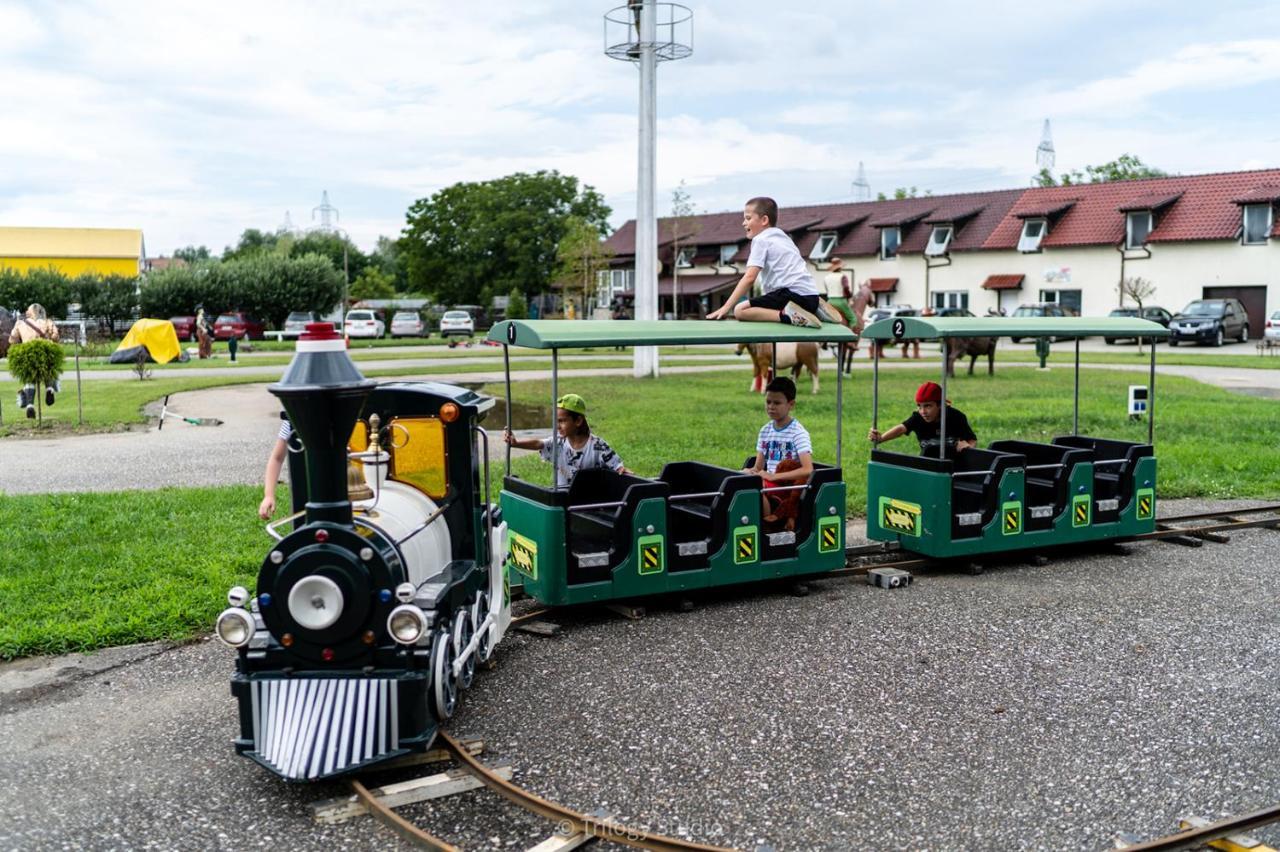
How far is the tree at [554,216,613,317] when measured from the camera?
6206 cm

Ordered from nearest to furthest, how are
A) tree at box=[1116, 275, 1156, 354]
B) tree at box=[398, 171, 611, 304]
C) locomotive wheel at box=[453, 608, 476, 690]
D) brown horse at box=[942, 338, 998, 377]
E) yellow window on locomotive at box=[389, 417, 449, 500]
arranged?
locomotive wheel at box=[453, 608, 476, 690], yellow window on locomotive at box=[389, 417, 449, 500], brown horse at box=[942, 338, 998, 377], tree at box=[1116, 275, 1156, 354], tree at box=[398, 171, 611, 304]

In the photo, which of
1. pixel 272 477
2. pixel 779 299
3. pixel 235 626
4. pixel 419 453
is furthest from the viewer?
pixel 779 299

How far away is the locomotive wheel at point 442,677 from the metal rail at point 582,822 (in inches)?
12.6

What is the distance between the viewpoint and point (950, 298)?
55.1m

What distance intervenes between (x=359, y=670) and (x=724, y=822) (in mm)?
1796

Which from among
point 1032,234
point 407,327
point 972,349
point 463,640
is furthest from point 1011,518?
point 407,327

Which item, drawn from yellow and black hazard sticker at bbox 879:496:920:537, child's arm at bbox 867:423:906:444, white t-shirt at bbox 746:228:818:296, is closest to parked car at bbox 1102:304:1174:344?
child's arm at bbox 867:423:906:444

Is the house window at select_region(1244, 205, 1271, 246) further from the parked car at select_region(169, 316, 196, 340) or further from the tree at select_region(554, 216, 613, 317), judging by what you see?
the parked car at select_region(169, 316, 196, 340)

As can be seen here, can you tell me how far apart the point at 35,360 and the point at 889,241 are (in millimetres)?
46381

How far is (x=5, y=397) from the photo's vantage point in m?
22.4

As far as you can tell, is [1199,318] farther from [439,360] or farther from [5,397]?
[5,397]

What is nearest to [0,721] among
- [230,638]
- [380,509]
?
[230,638]

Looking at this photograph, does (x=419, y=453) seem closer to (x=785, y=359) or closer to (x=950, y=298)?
(x=785, y=359)

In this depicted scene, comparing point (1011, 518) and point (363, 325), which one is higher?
point (363, 325)
